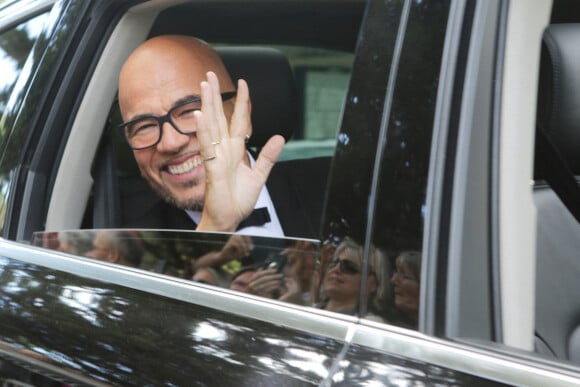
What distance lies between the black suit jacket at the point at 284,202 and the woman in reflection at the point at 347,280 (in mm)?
136

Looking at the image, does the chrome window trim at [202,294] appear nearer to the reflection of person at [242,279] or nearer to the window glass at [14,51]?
the reflection of person at [242,279]

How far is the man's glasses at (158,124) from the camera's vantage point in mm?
2094

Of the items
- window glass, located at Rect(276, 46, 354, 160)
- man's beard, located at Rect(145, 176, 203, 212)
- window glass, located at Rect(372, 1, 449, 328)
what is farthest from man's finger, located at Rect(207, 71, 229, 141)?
window glass, located at Rect(276, 46, 354, 160)

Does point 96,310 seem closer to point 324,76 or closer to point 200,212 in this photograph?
point 200,212

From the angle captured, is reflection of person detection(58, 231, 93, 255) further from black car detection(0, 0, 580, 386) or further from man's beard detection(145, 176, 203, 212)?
man's beard detection(145, 176, 203, 212)

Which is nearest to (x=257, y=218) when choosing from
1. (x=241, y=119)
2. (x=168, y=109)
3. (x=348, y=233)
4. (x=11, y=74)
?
(x=241, y=119)

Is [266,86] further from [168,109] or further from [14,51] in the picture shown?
[14,51]

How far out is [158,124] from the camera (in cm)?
217

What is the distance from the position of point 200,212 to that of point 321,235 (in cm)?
45

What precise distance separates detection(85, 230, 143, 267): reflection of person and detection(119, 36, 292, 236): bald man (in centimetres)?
8

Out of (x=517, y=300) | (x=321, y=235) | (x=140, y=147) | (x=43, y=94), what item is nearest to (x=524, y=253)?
(x=517, y=300)

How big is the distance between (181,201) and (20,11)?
81 centimetres

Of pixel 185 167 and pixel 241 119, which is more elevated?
pixel 241 119

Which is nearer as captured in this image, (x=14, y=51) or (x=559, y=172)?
(x=559, y=172)
